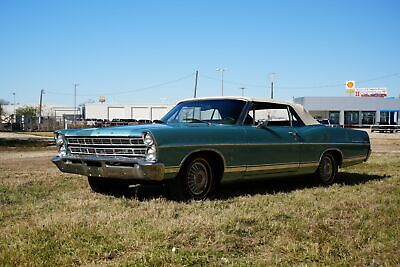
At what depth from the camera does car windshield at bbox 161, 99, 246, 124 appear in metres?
7.27

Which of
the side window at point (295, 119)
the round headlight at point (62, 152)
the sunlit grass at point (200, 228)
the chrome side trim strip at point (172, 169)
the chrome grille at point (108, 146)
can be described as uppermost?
the side window at point (295, 119)

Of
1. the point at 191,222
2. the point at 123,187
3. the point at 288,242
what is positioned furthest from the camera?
the point at 123,187

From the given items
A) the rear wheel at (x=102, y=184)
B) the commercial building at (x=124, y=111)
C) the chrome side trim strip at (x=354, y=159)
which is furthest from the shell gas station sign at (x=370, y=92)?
the rear wheel at (x=102, y=184)

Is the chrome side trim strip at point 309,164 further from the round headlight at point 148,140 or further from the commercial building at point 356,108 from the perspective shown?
the commercial building at point 356,108

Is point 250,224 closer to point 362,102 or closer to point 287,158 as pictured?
point 287,158

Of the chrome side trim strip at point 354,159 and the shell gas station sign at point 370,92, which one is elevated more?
the shell gas station sign at point 370,92

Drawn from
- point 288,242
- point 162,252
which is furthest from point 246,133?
point 162,252

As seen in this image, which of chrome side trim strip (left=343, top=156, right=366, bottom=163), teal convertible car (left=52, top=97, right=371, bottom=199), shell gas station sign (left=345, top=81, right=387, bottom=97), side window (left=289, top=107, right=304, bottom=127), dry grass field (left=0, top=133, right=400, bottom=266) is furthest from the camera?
shell gas station sign (left=345, top=81, right=387, bottom=97)

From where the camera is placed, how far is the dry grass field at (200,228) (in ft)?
12.8

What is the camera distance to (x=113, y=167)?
20.5 ft

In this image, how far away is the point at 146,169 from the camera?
19.4 feet

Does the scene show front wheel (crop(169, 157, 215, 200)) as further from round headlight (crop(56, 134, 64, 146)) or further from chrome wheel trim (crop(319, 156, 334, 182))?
chrome wheel trim (crop(319, 156, 334, 182))

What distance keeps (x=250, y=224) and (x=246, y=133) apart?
2.21 metres

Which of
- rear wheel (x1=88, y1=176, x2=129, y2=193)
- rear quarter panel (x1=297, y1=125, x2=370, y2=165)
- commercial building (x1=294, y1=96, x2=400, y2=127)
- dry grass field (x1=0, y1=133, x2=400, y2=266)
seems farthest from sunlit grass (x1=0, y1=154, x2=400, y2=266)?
commercial building (x1=294, y1=96, x2=400, y2=127)
